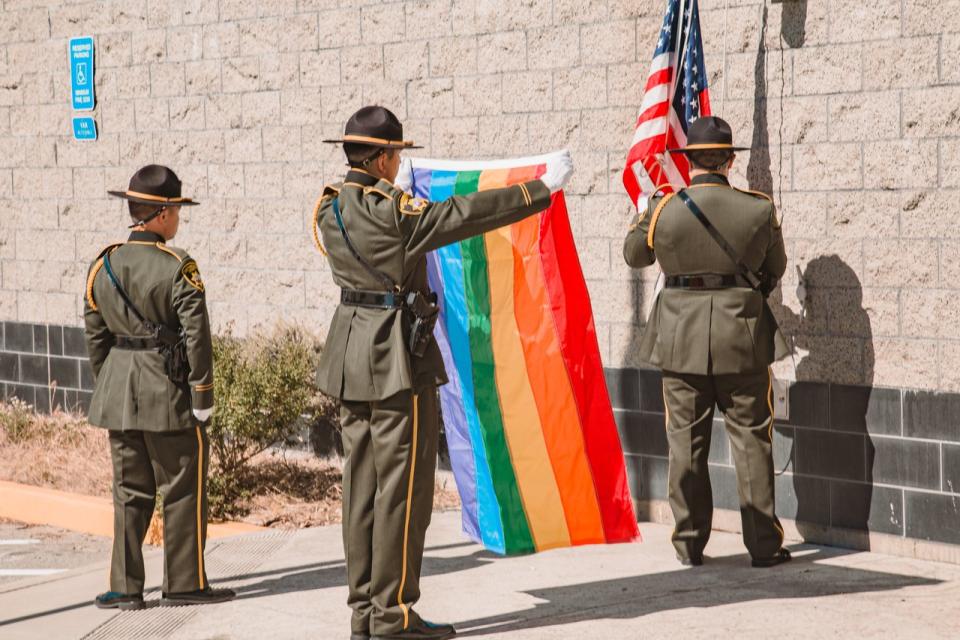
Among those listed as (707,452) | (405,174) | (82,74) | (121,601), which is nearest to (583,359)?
(707,452)

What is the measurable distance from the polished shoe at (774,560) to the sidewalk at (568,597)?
6 centimetres

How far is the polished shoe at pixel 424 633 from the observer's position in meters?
6.58

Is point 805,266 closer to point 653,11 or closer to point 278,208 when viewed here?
point 653,11

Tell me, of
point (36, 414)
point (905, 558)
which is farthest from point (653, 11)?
point (36, 414)

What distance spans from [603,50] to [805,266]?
191 centimetres

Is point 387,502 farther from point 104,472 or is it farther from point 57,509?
point 104,472

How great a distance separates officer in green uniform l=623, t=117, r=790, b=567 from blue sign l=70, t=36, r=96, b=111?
6.36 meters

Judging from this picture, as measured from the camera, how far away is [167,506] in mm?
7477

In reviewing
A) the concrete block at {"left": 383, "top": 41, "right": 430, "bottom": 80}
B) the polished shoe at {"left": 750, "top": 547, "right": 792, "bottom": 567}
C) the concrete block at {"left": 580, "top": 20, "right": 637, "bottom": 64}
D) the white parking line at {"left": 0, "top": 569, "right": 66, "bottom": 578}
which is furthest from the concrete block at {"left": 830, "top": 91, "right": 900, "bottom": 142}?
the white parking line at {"left": 0, "top": 569, "right": 66, "bottom": 578}

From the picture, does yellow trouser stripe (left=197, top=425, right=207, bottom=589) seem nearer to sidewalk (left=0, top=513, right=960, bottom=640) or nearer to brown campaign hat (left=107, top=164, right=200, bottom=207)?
sidewalk (left=0, top=513, right=960, bottom=640)

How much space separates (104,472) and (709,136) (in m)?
5.41

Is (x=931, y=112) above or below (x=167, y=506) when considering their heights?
above

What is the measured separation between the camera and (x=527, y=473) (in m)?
8.06

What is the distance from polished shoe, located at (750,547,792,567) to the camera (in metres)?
7.92
